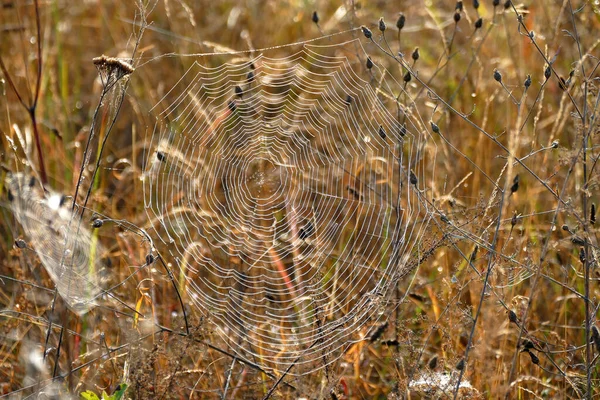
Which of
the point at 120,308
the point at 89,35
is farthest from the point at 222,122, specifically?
the point at 89,35

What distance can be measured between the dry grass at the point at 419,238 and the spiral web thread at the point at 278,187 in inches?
4.8

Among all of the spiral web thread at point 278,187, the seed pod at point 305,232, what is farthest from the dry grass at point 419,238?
the seed pod at point 305,232

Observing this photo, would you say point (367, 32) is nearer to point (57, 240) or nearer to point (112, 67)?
point (112, 67)

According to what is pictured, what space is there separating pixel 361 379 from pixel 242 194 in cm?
141

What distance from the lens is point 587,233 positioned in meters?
1.73

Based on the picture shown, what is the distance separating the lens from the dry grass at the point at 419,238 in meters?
1.93

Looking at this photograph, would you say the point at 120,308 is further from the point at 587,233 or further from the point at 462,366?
the point at 587,233

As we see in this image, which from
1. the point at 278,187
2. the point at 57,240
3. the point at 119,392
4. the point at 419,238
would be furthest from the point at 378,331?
the point at 278,187

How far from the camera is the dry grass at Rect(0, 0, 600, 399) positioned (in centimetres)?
193

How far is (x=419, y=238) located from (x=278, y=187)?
1.37 metres

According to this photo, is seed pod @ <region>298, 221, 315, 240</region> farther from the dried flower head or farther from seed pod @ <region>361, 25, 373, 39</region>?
the dried flower head

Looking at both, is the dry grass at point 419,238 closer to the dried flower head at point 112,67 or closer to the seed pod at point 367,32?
the dried flower head at point 112,67

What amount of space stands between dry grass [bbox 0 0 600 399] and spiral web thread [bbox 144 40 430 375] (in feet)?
0.40

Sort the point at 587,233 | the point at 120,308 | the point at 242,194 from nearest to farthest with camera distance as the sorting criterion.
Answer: the point at 587,233 → the point at 120,308 → the point at 242,194
